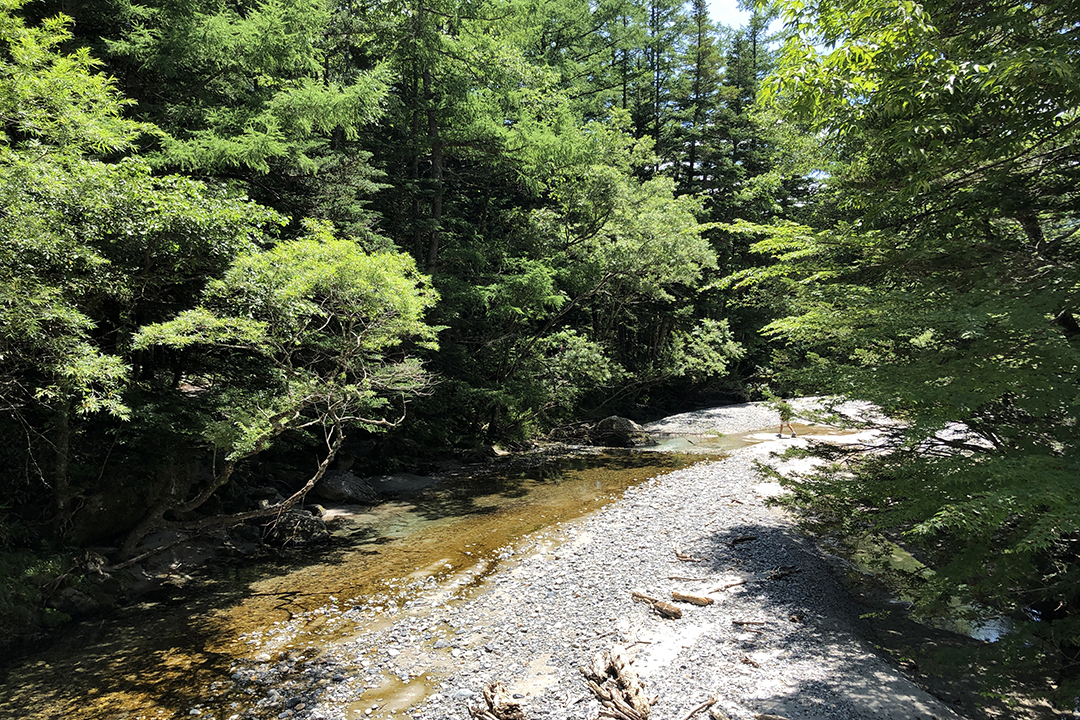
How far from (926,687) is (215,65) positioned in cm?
1502

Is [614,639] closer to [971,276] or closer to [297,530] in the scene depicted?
[971,276]

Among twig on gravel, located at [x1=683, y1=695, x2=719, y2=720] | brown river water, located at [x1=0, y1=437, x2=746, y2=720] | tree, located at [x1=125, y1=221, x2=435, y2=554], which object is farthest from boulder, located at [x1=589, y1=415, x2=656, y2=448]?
twig on gravel, located at [x1=683, y1=695, x2=719, y2=720]

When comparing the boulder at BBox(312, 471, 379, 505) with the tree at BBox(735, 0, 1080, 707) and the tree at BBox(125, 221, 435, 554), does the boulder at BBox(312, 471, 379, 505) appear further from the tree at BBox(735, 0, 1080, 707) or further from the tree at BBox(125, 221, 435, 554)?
the tree at BBox(735, 0, 1080, 707)

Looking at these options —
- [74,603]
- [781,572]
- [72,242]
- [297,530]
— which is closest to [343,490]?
[297,530]

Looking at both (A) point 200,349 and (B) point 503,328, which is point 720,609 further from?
(B) point 503,328

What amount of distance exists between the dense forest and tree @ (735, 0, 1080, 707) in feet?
0.12

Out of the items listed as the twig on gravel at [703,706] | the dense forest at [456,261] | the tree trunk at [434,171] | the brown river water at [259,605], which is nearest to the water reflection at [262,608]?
the brown river water at [259,605]

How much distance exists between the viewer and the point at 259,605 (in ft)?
23.7

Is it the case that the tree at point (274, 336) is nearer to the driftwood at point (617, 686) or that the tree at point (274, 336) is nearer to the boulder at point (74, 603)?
the boulder at point (74, 603)

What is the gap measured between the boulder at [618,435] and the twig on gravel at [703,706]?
46.7 feet

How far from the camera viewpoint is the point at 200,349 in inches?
364

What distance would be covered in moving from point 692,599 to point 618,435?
12964mm

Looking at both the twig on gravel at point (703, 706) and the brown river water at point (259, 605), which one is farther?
the brown river water at point (259, 605)

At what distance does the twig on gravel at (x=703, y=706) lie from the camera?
4.32 metres
